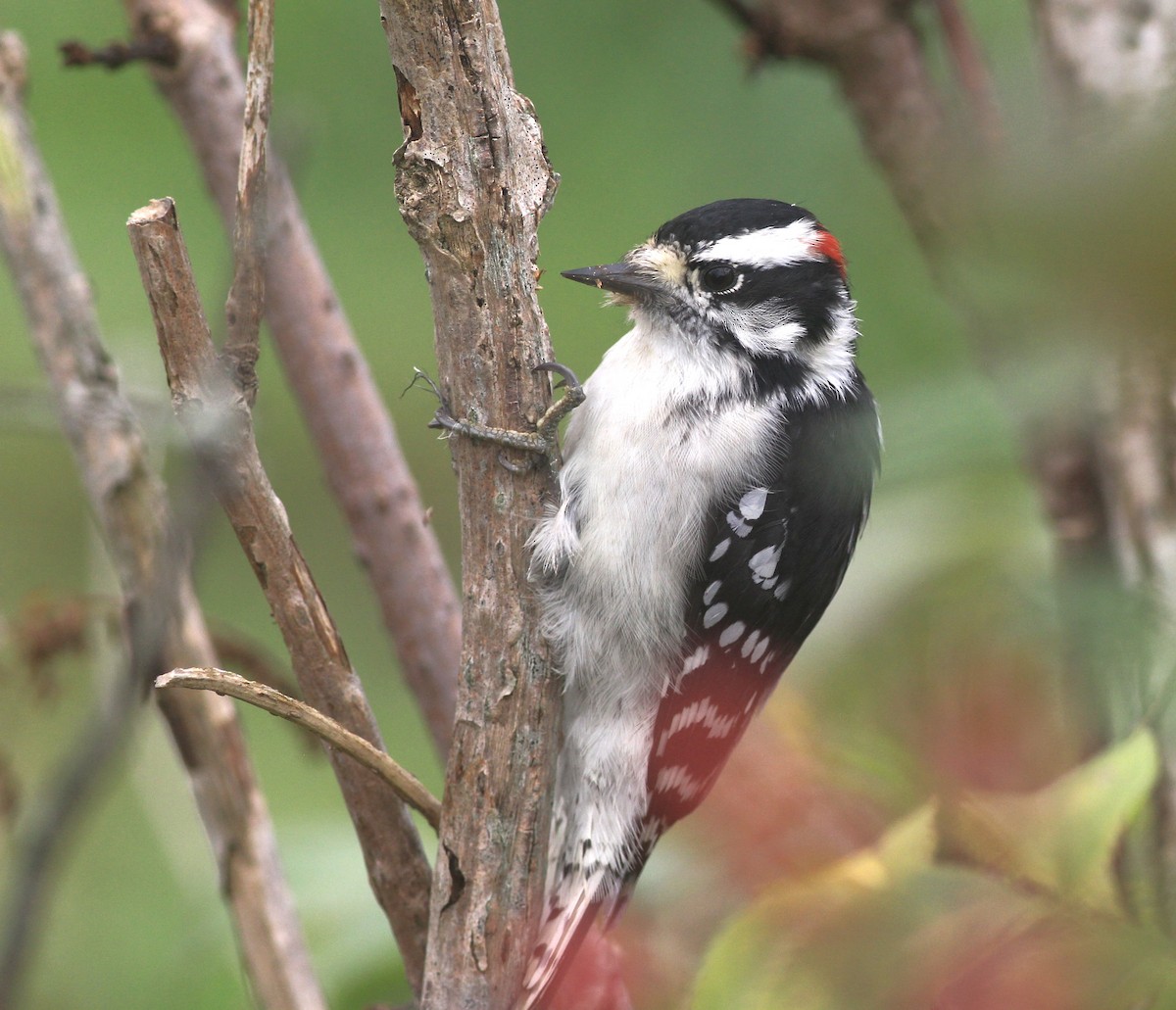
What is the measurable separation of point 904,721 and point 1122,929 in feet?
0.72

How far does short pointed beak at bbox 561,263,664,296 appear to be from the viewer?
7.41 feet

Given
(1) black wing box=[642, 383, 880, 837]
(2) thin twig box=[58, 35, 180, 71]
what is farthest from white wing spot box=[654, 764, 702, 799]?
(2) thin twig box=[58, 35, 180, 71]

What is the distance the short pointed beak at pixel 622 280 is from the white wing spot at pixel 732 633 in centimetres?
62

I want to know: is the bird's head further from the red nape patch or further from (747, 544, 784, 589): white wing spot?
(747, 544, 784, 589): white wing spot

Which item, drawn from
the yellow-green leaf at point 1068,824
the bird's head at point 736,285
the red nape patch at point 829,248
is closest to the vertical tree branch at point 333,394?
the bird's head at point 736,285

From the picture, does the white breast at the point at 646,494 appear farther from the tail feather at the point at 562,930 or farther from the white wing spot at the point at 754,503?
the tail feather at the point at 562,930

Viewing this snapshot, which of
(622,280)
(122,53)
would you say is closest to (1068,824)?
(622,280)

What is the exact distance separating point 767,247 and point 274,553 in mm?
1200

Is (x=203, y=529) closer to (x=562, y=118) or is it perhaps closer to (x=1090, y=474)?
(x=1090, y=474)

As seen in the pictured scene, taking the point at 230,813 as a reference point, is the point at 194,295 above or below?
above

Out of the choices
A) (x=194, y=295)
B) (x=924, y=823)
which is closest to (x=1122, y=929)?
(x=924, y=823)

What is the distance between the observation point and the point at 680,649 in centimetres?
228

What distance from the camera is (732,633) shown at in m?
2.22

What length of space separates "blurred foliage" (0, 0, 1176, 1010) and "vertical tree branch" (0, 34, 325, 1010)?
108 millimetres
